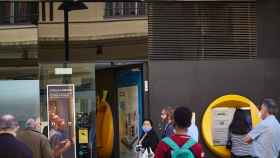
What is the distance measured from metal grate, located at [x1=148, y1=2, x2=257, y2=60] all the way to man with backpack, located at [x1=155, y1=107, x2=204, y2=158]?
26.8ft

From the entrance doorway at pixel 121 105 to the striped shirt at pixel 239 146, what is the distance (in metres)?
2.27

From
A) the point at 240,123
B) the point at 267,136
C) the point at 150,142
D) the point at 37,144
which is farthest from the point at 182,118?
the point at 240,123

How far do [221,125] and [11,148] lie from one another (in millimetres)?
7863

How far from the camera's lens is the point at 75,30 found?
14.1 m

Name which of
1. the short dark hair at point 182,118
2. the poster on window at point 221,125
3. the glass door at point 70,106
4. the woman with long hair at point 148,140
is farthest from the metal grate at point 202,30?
the short dark hair at point 182,118

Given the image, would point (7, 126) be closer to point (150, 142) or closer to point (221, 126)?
point (150, 142)

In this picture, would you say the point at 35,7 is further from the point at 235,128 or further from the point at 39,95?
the point at 235,128

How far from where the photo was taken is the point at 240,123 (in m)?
13.6

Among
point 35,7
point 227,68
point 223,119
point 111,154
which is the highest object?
point 35,7

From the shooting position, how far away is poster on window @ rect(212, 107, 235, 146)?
1424 cm

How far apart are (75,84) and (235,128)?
3.50m

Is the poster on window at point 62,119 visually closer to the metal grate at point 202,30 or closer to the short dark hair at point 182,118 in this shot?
the metal grate at point 202,30

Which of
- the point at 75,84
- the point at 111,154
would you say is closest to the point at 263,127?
the point at 75,84

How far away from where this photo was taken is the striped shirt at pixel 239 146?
42.1 feet
